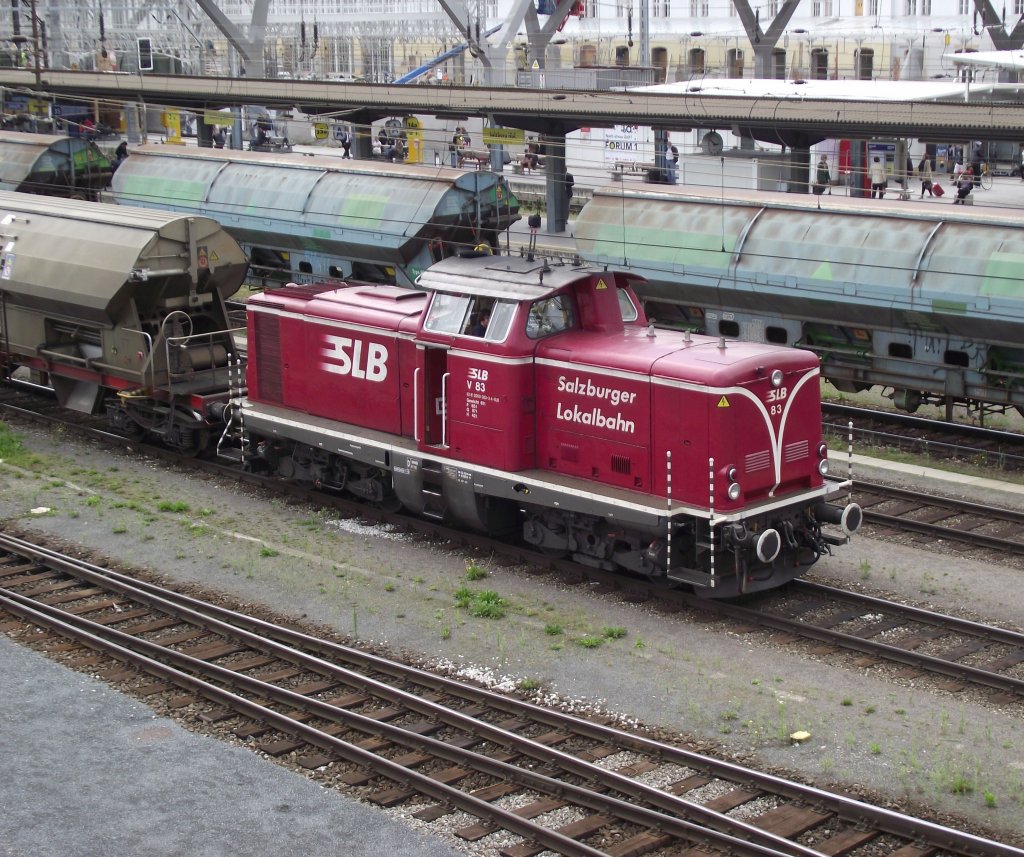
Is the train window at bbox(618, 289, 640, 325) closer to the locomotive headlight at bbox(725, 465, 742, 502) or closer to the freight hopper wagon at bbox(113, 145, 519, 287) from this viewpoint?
the locomotive headlight at bbox(725, 465, 742, 502)

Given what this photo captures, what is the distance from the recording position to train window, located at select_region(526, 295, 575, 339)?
1380 centimetres

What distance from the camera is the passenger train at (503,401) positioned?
12609 millimetres

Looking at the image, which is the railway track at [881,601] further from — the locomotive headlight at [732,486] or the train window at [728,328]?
the train window at [728,328]

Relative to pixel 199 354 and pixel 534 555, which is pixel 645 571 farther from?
pixel 199 354

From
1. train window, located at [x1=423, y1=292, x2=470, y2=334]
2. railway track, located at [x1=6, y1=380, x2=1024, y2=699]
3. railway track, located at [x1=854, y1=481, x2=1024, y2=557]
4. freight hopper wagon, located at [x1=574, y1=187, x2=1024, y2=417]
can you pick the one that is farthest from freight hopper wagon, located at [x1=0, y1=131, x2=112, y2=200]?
railway track, located at [x1=854, y1=481, x2=1024, y2=557]

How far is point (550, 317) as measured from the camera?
45.6 ft

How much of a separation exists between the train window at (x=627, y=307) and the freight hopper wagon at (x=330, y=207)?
11430mm

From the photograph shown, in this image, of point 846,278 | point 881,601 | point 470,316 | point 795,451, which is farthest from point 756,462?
point 846,278

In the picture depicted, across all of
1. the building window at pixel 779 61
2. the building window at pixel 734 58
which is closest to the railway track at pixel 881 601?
the building window at pixel 779 61

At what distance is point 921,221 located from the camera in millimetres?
19234

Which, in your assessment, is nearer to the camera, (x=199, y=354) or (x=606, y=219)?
(x=199, y=354)

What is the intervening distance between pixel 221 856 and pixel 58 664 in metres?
4.12

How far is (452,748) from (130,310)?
1075 cm

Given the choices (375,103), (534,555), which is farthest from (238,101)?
(534,555)
